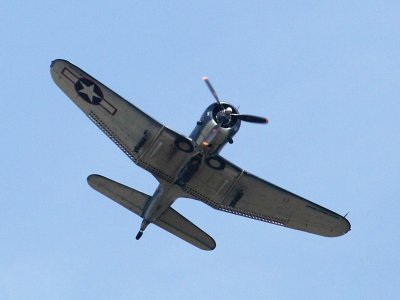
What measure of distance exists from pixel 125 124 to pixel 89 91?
1.84 metres

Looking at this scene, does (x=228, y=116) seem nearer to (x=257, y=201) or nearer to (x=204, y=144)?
(x=204, y=144)

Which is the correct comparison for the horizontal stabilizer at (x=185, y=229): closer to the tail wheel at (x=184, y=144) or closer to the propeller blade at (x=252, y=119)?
the tail wheel at (x=184, y=144)

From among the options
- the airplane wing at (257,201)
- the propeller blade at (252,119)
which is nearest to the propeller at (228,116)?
the propeller blade at (252,119)

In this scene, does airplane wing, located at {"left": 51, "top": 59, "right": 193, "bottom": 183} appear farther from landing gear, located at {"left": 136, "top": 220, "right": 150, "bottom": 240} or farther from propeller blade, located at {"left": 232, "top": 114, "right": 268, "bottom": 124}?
landing gear, located at {"left": 136, "top": 220, "right": 150, "bottom": 240}

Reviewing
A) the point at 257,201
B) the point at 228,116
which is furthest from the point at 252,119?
the point at 257,201

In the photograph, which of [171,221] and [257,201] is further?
[171,221]

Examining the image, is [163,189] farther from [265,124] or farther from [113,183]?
[265,124]

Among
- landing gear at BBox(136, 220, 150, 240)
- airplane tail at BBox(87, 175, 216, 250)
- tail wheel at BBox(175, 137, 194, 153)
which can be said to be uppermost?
tail wheel at BBox(175, 137, 194, 153)

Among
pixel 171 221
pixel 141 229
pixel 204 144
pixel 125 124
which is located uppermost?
pixel 204 144

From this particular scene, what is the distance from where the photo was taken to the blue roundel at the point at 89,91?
131ft

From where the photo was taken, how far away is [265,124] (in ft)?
127

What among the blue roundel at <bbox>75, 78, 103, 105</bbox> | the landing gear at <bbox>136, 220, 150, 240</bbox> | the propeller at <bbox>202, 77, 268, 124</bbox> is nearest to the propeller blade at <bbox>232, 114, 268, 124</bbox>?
the propeller at <bbox>202, 77, 268, 124</bbox>

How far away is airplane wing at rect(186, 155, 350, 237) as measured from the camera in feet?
136

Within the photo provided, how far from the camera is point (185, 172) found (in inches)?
1603
